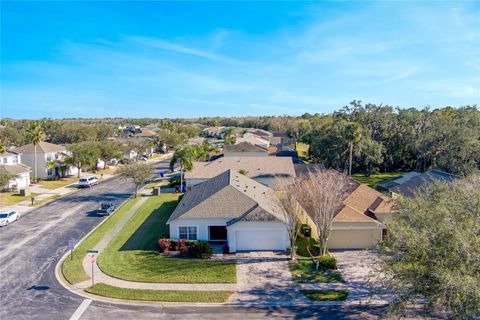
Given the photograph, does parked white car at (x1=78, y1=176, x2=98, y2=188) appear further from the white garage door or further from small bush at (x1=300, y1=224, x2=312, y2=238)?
small bush at (x1=300, y1=224, x2=312, y2=238)

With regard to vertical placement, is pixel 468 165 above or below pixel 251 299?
above

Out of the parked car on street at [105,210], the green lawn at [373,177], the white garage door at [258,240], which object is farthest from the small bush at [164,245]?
the green lawn at [373,177]

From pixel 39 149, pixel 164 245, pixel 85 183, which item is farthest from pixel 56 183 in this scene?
pixel 164 245

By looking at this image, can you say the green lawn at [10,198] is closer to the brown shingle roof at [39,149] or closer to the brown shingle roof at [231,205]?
the brown shingle roof at [39,149]

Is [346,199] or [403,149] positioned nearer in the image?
[346,199]

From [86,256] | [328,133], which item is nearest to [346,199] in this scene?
[86,256]

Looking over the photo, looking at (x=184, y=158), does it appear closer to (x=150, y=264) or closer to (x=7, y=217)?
(x=7, y=217)

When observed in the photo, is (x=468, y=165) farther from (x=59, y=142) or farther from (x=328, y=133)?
(x=59, y=142)
